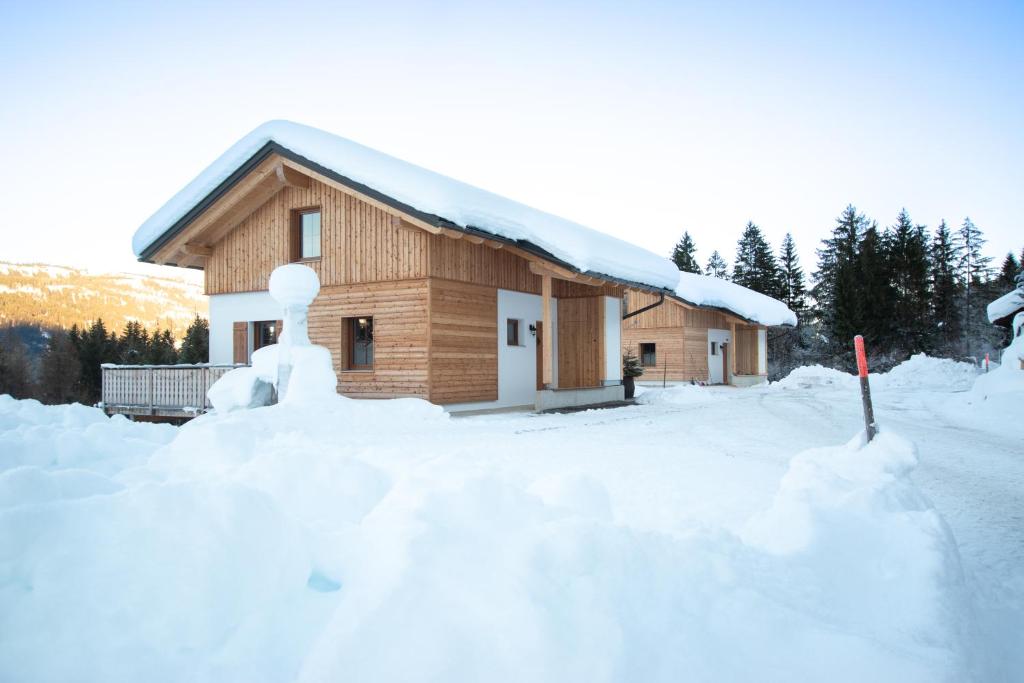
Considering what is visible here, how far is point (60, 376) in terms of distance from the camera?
38719 mm

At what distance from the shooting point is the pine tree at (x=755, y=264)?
158 feet

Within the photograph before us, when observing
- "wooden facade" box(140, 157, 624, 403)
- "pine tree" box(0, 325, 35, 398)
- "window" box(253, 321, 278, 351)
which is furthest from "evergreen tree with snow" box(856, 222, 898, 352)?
"pine tree" box(0, 325, 35, 398)

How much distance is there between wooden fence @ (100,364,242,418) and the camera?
13883mm

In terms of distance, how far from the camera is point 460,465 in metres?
3.71

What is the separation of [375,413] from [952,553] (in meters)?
8.34

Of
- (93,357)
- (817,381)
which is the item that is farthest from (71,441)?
(93,357)

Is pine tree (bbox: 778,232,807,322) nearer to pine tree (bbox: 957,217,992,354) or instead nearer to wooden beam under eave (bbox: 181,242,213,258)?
pine tree (bbox: 957,217,992,354)

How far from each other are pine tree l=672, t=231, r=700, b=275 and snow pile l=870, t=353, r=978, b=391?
27.6 meters

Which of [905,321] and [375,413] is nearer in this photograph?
[375,413]

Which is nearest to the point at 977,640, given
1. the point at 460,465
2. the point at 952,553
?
the point at 952,553

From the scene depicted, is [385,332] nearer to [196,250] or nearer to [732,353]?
[196,250]

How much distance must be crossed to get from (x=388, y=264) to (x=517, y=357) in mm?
3974

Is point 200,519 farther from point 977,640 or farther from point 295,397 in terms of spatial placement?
point 295,397

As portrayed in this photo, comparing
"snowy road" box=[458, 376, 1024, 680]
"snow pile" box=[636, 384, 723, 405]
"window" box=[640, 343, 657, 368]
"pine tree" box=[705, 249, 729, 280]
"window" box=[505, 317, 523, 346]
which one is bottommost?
"snow pile" box=[636, 384, 723, 405]
